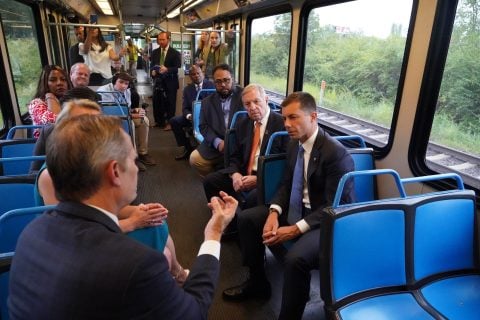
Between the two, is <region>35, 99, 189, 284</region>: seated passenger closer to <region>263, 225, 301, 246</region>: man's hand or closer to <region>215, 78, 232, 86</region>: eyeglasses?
<region>263, 225, 301, 246</region>: man's hand

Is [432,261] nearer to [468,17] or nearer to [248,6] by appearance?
[468,17]

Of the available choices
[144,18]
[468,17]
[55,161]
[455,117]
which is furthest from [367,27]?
[144,18]

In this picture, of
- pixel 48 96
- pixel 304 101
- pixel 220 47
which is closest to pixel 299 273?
pixel 304 101

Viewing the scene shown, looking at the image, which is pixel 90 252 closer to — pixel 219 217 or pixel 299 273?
pixel 219 217

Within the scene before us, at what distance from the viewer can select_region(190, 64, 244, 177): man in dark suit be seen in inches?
152

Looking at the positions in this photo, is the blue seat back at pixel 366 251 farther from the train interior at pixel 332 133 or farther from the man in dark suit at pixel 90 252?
the man in dark suit at pixel 90 252

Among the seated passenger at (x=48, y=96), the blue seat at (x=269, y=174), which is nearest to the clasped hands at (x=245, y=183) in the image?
the blue seat at (x=269, y=174)

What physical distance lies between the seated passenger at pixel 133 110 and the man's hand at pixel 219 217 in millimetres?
3678

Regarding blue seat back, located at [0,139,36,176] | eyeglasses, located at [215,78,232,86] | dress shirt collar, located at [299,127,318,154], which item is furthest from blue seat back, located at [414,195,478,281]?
blue seat back, located at [0,139,36,176]

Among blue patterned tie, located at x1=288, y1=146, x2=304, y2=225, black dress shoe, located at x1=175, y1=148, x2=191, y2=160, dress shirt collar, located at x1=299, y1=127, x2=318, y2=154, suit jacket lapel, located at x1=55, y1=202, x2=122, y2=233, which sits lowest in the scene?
black dress shoe, located at x1=175, y1=148, x2=191, y2=160

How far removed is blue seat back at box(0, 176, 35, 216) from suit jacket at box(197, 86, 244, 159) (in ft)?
6.85

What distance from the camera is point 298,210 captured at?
90.7 inches

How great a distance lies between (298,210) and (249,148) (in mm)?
939

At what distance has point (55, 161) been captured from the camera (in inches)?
36.3
